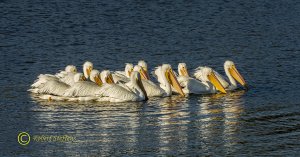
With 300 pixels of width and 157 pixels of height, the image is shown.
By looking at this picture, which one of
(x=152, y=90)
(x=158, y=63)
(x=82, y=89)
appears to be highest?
(x=158, y=63)

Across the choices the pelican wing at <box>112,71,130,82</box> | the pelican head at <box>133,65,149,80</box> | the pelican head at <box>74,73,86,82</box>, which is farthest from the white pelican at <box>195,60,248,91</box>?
the pelican head at <box>74,73,86,82</box>

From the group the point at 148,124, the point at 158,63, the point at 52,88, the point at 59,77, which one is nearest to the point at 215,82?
the point at 158,63

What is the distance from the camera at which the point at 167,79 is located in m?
14.4

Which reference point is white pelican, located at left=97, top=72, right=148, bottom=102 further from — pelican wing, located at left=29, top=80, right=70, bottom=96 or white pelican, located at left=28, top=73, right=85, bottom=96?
pelican wing, located at left=29, top=80, right=70, bottom=96

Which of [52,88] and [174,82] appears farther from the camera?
[174,82]

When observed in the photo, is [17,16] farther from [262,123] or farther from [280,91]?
[262,123]

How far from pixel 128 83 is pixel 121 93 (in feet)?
2.08

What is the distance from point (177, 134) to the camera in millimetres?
10617

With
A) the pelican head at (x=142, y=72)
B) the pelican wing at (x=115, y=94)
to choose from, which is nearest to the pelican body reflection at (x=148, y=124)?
the pelican wing at (x=115, y=94)

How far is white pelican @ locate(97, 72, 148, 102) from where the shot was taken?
43.3ft

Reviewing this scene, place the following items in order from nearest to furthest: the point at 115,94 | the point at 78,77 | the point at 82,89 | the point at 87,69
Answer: the point at 115,94 < the point at 82,89 < the point at 78,77 < the point at 87,69

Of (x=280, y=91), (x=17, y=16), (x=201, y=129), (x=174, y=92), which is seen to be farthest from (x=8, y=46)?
(x=201, y=129)

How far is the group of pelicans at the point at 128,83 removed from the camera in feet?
43.9

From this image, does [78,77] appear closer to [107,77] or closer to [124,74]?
[107,77]
